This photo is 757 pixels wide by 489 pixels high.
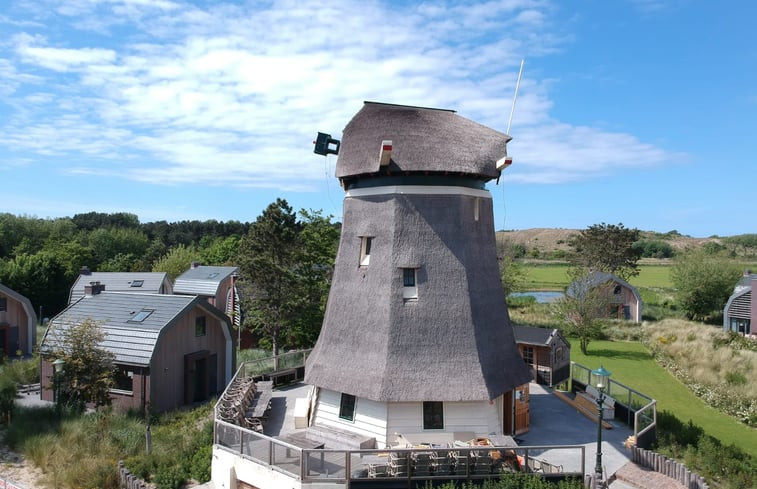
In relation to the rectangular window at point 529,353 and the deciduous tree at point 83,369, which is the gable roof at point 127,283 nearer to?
the deciduous tree at point 83,369

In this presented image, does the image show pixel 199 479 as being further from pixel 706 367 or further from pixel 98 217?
pixel 98 217

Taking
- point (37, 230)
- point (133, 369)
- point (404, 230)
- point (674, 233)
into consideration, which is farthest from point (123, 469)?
point (674, 233)

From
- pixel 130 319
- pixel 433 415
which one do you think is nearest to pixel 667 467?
pixel 433 415

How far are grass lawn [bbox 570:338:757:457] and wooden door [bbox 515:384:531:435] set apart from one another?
6.65 meters

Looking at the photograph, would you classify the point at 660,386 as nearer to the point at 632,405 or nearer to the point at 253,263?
the point at 632,405

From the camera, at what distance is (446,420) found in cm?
1302

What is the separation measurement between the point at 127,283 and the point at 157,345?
2081 cm

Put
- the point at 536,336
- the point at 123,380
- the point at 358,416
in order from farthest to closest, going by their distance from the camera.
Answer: the point at 536,336 < the point at 123,380 < the point at 358,416

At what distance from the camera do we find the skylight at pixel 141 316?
67.2 ft

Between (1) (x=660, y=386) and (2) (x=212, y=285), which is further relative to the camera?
(2) (x=212, y=285)

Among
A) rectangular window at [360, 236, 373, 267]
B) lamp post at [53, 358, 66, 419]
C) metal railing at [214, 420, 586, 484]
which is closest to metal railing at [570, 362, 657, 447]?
metal railing at [214, 420, 586, 484]

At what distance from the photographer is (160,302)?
21.4m

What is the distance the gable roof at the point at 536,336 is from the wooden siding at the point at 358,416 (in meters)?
8.60

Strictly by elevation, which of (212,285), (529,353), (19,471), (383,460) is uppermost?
(212,285)
